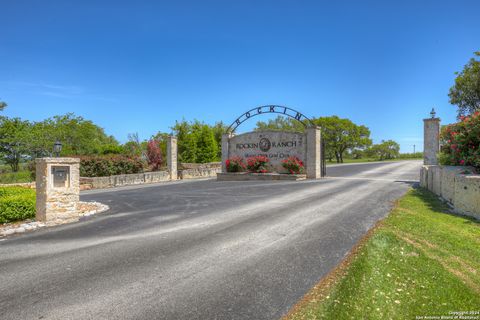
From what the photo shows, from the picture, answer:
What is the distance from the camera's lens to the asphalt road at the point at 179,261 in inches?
136

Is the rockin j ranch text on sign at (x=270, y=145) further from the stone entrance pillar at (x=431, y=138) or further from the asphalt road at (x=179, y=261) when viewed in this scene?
the asphalt road at (x=179, y=261)

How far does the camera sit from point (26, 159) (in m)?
22.1

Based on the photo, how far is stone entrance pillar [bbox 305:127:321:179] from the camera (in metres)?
17.5

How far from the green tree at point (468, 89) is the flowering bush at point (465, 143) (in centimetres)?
1412

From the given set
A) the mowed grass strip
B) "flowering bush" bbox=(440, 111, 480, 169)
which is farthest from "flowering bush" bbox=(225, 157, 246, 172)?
the mowed grass strip

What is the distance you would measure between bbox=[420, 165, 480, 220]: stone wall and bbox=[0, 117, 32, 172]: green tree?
81.5 feet

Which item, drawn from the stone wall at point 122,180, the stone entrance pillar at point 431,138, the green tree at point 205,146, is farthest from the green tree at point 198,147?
the stone entrance pillar at point 431,138

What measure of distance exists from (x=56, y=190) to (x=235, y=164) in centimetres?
1267

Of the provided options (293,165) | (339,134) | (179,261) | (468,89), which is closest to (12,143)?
(293,165)

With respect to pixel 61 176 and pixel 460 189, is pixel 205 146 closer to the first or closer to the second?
pixel 61 176

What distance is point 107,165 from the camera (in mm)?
17406

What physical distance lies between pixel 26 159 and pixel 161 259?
2269cm

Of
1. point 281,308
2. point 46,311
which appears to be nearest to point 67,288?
point 46,311

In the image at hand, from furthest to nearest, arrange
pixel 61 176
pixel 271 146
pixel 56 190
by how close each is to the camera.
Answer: pixel 271 146, pixel 61 176, pixel 56 190
